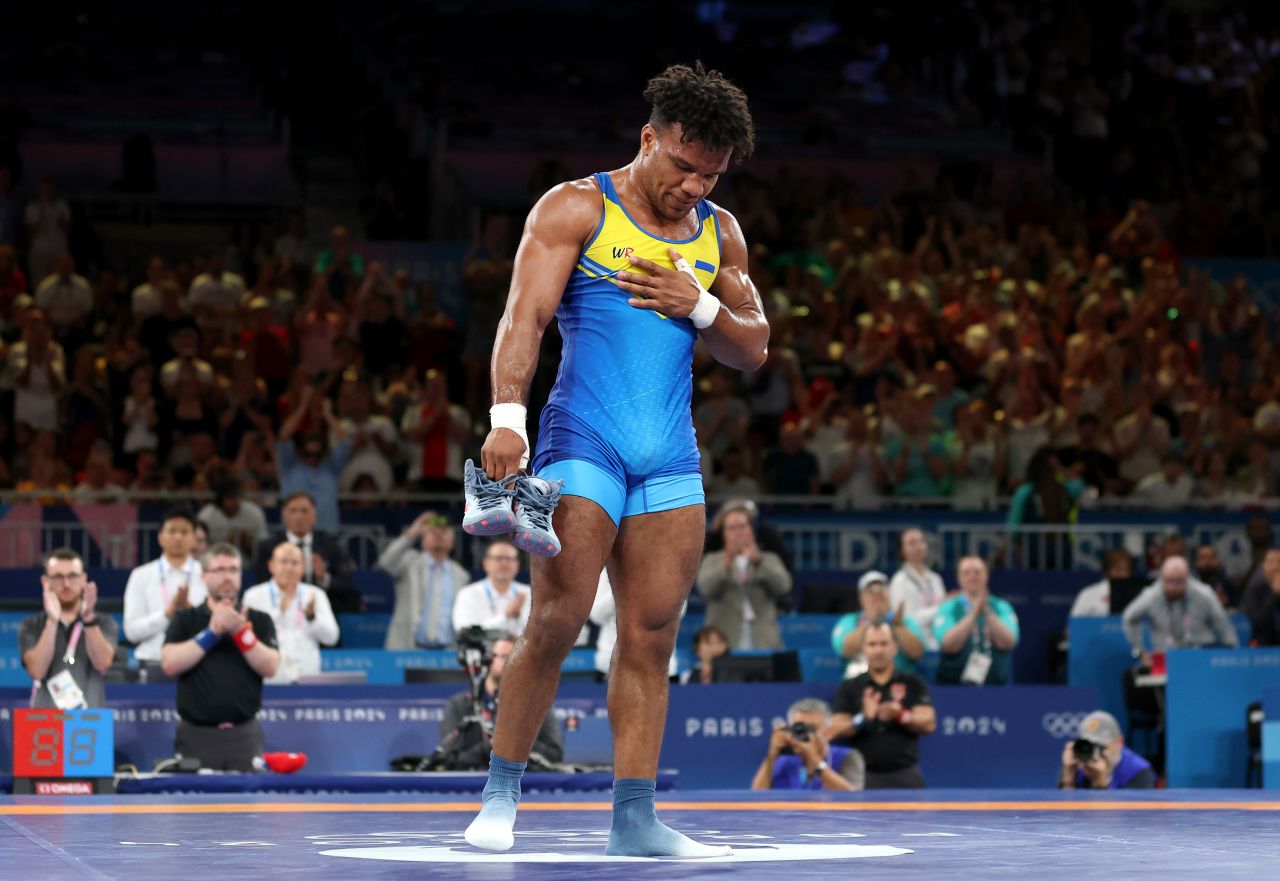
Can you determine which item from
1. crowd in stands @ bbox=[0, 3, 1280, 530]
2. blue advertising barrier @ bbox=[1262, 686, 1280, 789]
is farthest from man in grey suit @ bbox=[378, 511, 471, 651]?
blue advertising barrier @ bbox=[1262, 686, 1280, 789]

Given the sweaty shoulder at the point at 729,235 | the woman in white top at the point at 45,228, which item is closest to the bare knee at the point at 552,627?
the sweaty shoulder at the point at 729,235

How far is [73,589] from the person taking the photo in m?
10.3

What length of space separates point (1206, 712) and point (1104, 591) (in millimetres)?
1988

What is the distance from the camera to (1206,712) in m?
12.4

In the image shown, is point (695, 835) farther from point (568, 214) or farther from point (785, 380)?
point (785, 380)

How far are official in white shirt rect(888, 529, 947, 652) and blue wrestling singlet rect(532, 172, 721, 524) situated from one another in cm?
825

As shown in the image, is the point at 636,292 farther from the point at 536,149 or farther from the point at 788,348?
the point at 536,149

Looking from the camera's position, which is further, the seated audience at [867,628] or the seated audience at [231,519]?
the seated audience at [231,519]

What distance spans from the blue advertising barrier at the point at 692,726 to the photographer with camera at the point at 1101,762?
84cm

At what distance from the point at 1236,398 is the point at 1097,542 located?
9.98 ft

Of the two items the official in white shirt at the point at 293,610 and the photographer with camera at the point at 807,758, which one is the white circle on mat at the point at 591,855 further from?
the official in white shirt at the point at 293,610

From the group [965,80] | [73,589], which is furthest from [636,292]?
[965,80]

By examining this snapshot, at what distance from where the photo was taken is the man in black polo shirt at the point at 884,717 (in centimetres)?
1174

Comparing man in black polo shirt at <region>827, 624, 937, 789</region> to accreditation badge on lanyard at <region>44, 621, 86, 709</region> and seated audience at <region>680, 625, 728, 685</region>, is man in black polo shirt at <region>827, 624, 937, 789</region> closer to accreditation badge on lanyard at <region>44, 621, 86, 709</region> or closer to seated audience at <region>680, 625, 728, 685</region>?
seated audience at <region>680, 625, 728, 685</region>
